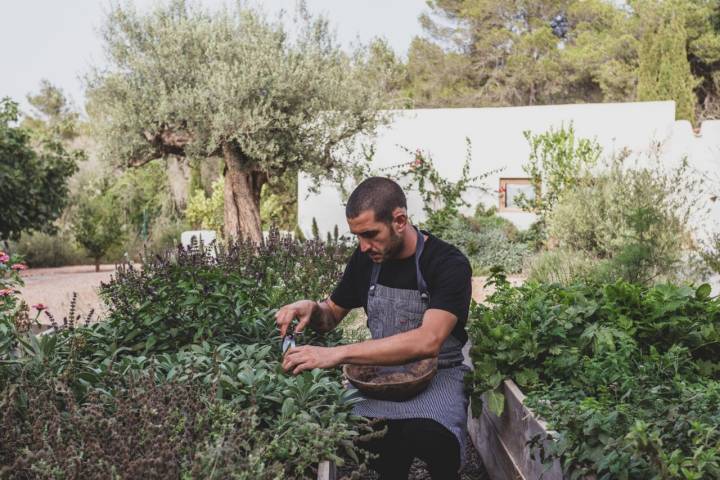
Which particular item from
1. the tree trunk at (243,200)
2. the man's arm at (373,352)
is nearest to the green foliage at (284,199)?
the tree trunk at (243,200)

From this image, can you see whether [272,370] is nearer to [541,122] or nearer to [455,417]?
[455,417]

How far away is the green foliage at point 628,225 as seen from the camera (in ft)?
24.0

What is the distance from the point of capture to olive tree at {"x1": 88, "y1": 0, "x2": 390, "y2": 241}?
1244 cm

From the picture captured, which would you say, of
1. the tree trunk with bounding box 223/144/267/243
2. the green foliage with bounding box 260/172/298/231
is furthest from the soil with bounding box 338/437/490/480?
the green foliage with bounding box 260/172/298/231

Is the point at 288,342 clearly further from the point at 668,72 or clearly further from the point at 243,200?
the point at 668,72

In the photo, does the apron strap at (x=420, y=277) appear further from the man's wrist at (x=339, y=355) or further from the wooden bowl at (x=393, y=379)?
the man's wrist at (x=339, y=355)

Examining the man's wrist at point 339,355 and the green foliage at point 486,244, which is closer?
the man's wrist at point 339,355

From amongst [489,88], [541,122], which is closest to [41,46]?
[489,88]

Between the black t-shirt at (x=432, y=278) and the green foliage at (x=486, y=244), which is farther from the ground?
the black t-shirt at (x=432, y=278)

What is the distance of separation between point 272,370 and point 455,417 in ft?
2.75

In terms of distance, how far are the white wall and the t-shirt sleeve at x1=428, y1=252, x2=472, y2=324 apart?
11422 millimetres

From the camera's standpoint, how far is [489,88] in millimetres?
28938

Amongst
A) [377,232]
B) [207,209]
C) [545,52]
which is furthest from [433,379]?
[545,52]

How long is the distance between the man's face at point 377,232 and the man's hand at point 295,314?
0.41 meters
